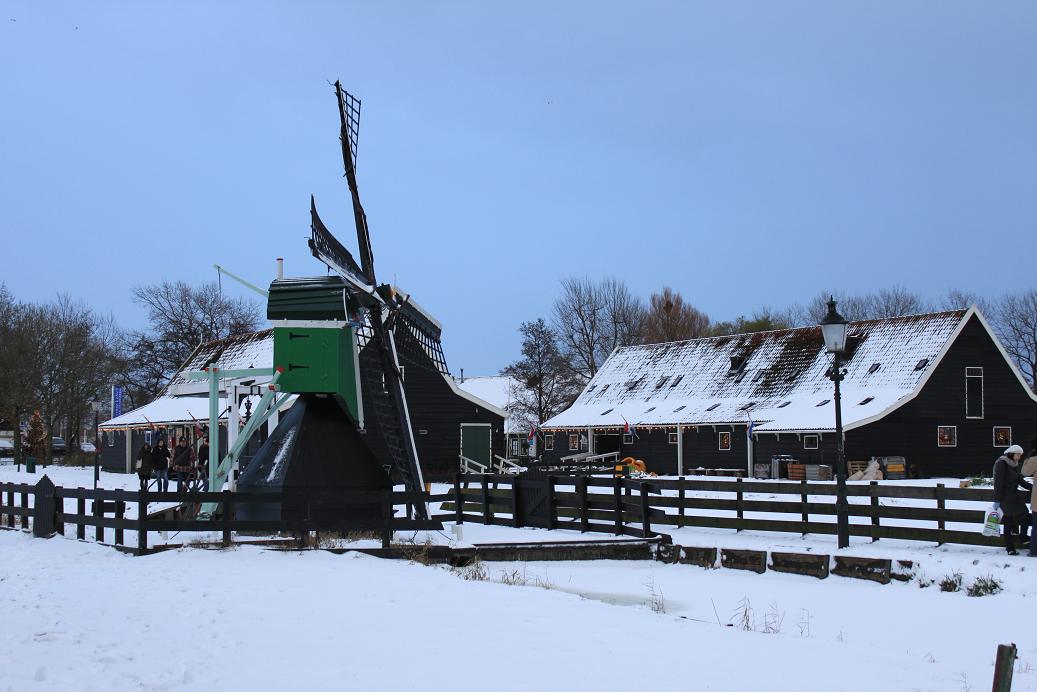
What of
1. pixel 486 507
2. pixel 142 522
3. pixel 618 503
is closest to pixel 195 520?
pixel 142 522

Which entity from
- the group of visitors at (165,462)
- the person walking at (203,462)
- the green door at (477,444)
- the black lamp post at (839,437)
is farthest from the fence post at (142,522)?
the green door at (477,444)

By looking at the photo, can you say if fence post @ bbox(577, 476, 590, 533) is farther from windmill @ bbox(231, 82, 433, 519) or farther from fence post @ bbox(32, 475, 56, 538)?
fence post @ bbox(32, 475, 56, 538)

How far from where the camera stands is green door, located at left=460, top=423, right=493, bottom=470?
1677 inches

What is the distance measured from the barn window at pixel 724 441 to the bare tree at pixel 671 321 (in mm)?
30647

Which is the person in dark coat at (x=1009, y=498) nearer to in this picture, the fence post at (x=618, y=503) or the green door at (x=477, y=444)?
the fence post at (x=618, y=503)

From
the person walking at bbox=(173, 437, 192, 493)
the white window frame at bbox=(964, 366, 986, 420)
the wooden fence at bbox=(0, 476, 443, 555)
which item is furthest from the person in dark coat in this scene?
the white window frame at bbox=(964, 366, 986, 420)

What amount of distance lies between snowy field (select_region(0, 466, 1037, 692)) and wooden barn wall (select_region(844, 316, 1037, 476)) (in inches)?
860

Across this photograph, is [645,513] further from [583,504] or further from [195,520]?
[195,520]

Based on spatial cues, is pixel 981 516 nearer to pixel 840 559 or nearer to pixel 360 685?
pixel 840 559

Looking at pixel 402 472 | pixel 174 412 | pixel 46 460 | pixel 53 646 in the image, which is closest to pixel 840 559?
pixel 402 472

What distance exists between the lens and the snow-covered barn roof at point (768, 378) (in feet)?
125

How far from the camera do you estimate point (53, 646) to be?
8516mm

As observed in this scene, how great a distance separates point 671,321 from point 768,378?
31183mm

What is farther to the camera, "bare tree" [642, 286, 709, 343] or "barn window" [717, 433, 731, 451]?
"bare tree" [642, 286, 709, 343]
